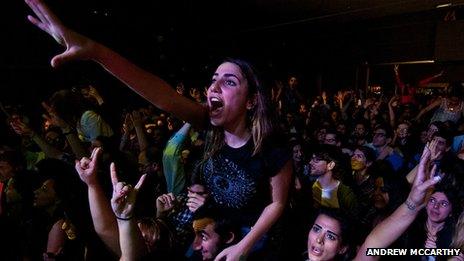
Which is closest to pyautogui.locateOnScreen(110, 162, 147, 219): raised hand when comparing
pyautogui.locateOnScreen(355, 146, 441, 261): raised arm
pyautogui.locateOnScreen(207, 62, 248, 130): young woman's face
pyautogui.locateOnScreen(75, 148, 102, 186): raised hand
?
pyautogui.locateOnScreen(75, 148, 102, 186): raised hand

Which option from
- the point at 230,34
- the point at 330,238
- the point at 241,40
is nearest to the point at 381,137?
the point at 330,238

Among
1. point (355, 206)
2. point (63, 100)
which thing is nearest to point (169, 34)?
point (63, 100)

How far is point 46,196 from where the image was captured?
3.43 meters

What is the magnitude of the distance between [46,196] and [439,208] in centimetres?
287

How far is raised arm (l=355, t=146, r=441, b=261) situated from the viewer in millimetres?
1970

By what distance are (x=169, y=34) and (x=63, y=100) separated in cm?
727

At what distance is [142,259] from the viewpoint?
1.85 metres

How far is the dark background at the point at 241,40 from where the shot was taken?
885 cm

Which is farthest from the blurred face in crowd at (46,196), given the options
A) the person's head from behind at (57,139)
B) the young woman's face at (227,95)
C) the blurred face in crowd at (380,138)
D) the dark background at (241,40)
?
the dark background at (241,40)

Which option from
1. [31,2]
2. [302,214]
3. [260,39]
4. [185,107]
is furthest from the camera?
[260,39]

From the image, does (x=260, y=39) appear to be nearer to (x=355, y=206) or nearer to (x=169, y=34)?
(x=169, y=34)

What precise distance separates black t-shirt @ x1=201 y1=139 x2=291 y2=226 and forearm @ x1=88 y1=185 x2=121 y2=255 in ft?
1.58

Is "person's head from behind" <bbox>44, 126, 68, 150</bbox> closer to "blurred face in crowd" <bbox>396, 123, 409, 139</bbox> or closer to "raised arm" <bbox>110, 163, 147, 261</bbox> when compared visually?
"raised arm" <bbox>110, 163, 147, 261</bbox>

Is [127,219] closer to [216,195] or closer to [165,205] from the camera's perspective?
[216,195]
